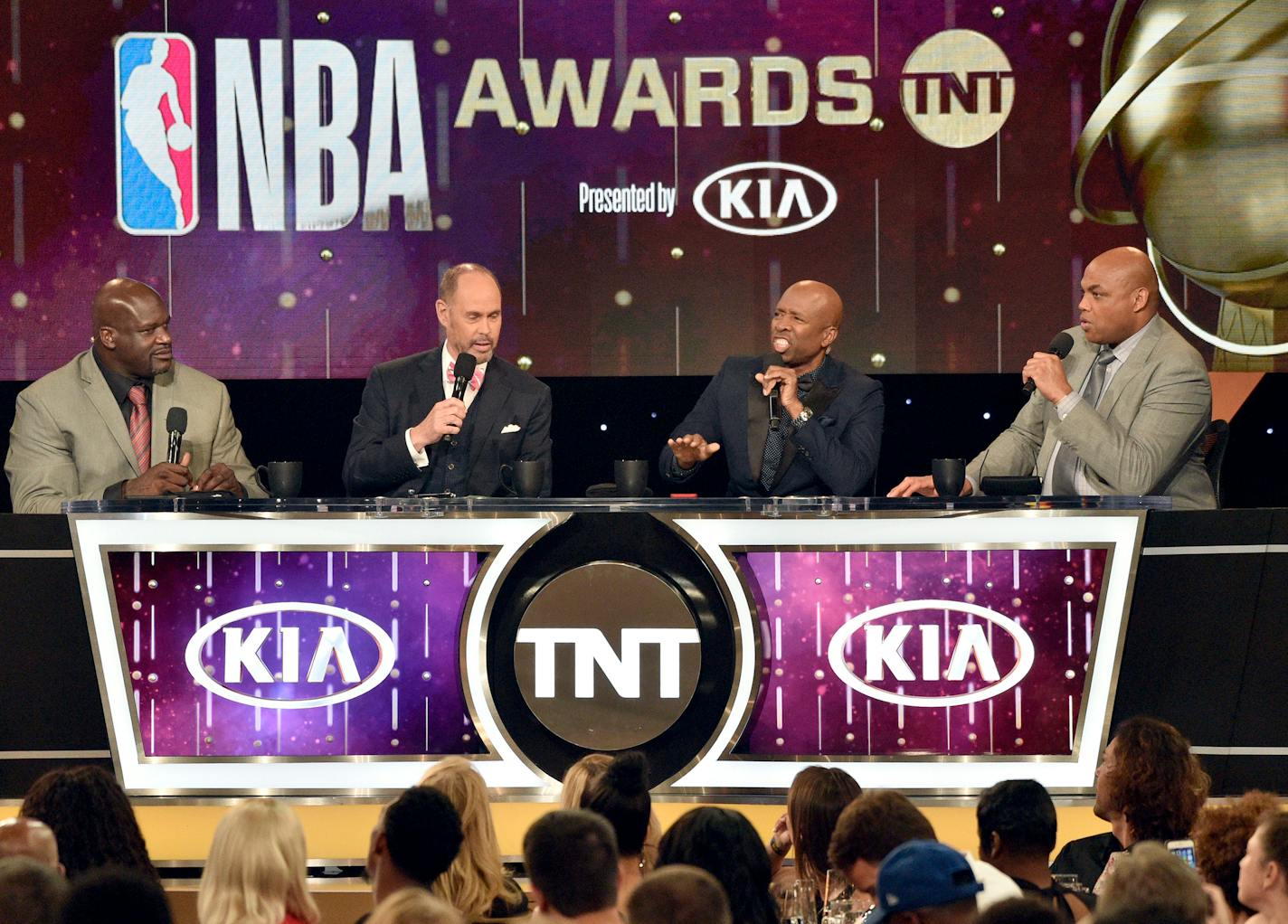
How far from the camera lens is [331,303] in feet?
24.5

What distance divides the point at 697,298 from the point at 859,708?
290cm

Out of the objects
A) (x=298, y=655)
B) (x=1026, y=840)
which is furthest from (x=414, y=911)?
(x=298, y=655)

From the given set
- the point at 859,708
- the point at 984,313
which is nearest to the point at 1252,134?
the point at 984,313

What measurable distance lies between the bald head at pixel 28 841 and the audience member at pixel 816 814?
144cm

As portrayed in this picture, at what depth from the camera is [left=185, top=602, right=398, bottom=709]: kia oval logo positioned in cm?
498

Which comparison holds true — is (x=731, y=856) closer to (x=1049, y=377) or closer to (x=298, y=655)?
(x=298, y=655)

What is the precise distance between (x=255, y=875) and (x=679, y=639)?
194 cm

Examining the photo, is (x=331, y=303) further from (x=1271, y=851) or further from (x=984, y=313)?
(x=1271, y=851)

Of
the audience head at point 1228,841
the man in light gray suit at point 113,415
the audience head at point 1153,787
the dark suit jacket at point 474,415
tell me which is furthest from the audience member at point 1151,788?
the man in light gray suit at point 113,415

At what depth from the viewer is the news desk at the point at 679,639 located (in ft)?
16.1

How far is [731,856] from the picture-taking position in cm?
336

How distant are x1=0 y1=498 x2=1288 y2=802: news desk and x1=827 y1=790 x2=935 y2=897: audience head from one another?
1559 millimetres

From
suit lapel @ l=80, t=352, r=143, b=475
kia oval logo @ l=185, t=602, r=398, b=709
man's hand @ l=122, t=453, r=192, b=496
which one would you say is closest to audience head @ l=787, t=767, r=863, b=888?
kia oval logo @ l=185, t=602, r=398, b=709

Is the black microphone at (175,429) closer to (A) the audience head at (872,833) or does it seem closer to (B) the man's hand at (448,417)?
(B) the man's hand at (448,417)
